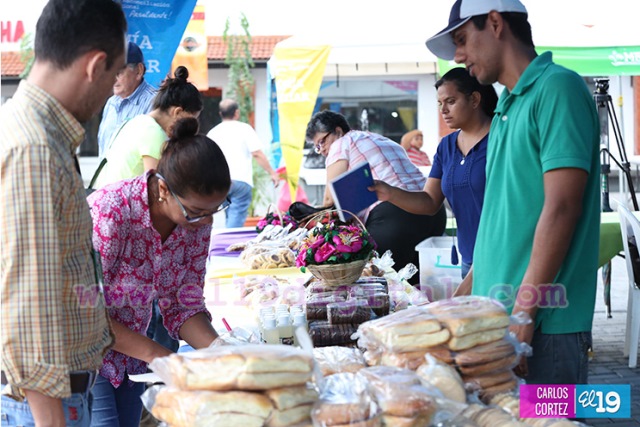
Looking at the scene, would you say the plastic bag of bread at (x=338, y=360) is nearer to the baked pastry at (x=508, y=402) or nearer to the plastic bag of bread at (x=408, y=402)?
the plastic bag of bread at (x=408, y=402)

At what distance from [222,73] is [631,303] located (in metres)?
15.2

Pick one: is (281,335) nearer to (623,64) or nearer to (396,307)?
(396,307)

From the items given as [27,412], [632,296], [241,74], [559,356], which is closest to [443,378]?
[559,356]

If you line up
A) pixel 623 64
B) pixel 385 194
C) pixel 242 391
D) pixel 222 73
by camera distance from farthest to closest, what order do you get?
1. pixel 222 73
2. pixel 623 64
3. pixel 385 194
4. pixel 242 391

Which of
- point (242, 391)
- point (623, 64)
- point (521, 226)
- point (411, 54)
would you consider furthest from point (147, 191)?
point (411, 54)

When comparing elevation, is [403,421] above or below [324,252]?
above

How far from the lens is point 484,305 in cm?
172

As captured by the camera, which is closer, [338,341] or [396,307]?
[338,341]

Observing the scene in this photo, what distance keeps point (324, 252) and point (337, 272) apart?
0.35 feet

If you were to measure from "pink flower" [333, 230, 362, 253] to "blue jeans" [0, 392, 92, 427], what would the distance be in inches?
62.9

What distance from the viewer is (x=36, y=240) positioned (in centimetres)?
150

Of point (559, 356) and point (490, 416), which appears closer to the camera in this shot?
point (490, 416)

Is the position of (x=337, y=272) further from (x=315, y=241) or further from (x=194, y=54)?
(x=194, y=54)

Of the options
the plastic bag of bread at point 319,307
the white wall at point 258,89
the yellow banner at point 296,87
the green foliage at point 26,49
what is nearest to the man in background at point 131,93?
the plastic bag of bread at point 319,307
